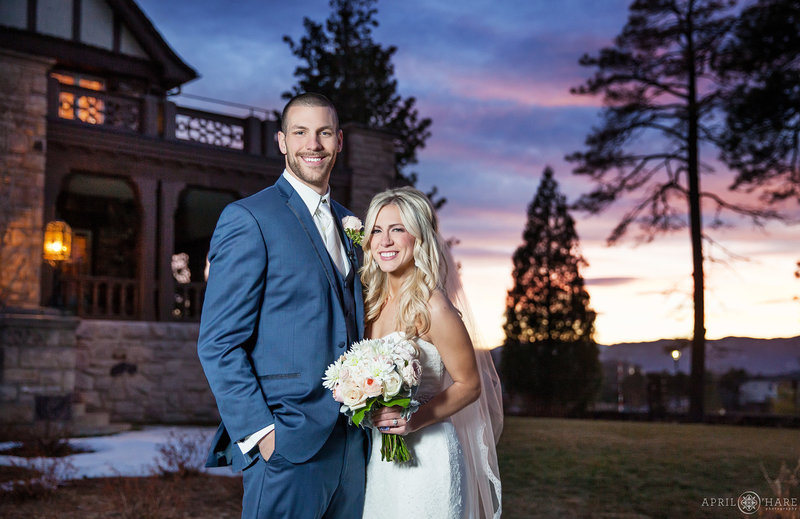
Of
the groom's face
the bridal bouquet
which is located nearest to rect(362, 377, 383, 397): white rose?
the bridal bouquet

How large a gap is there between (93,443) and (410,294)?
9512 millimetres

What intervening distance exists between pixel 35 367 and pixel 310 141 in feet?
33.8

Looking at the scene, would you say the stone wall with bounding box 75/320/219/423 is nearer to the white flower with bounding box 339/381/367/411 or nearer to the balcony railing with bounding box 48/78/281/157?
the balcony railing with bounding box 48/78/281/157

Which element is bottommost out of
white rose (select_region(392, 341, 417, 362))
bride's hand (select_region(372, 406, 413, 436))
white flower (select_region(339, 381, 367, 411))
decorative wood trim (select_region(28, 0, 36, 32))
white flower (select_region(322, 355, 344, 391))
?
bride's hand (select_region(372, 406, 413, 436))

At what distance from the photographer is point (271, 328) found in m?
3.26

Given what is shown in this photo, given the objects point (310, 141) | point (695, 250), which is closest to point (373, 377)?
point (310, 141)

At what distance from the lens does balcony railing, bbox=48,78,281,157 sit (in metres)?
14.9

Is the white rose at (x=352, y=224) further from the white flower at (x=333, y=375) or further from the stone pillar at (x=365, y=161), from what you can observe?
the stone pillar at (x=365, y=161)

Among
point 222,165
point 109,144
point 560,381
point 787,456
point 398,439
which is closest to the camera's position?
point 398,439

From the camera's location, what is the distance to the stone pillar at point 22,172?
13234 millimetres

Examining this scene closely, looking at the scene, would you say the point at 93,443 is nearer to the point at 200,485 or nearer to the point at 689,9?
the point at 200,485

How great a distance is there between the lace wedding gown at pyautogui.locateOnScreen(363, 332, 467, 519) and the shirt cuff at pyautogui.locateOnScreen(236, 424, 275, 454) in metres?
0.65

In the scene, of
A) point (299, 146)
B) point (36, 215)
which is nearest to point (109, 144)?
point (36, 215)

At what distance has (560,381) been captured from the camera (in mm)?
26203
